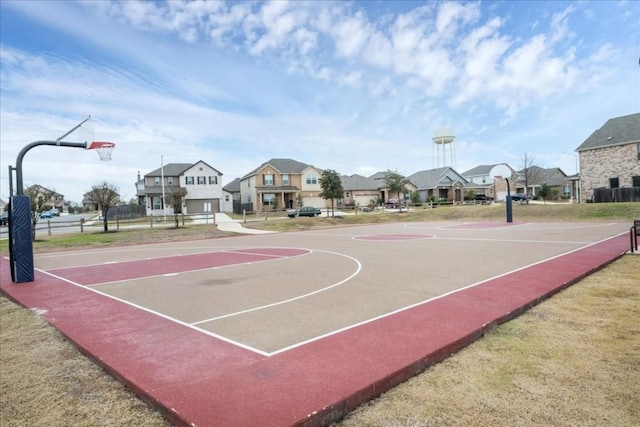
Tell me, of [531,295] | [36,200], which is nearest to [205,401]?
[531,295]

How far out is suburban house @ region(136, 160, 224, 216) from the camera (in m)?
56.6

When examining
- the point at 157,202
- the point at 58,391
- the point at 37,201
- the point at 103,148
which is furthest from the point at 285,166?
the point at 58,391

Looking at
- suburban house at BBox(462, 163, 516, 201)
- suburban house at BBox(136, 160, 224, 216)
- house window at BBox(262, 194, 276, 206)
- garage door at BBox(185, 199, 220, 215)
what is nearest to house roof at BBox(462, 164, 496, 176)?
suburban house at BBox(462, 163, 516, 201)

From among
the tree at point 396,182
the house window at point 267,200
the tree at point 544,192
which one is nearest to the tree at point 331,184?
the tree at point 396,182

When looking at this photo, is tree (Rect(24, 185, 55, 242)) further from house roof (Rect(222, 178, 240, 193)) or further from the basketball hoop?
house roof (Rect(222, 178, 240, 193))

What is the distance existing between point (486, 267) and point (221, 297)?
705cm

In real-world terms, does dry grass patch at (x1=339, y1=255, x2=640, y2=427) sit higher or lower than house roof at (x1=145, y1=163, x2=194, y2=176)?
lower

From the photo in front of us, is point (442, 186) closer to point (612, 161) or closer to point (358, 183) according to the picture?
point (358, 183)

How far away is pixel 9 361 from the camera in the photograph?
5.39 meters

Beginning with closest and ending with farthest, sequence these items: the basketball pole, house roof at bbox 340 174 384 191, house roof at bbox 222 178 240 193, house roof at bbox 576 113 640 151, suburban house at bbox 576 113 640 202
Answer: the basketball pole < suburban house at bbox 576 113 640 202 < house roof at bbox 576 113 640 151 < house roof at bbox 340 174 384 191 < house roof at bbox 222 178 240 193

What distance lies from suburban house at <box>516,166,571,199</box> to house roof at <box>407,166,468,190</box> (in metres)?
10.1

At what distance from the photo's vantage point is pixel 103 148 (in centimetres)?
1384

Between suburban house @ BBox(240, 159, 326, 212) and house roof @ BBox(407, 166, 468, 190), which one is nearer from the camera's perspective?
suburban house @ BBox(240, 159, 326, 212)

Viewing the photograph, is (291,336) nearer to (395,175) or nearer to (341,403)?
(341,403)
